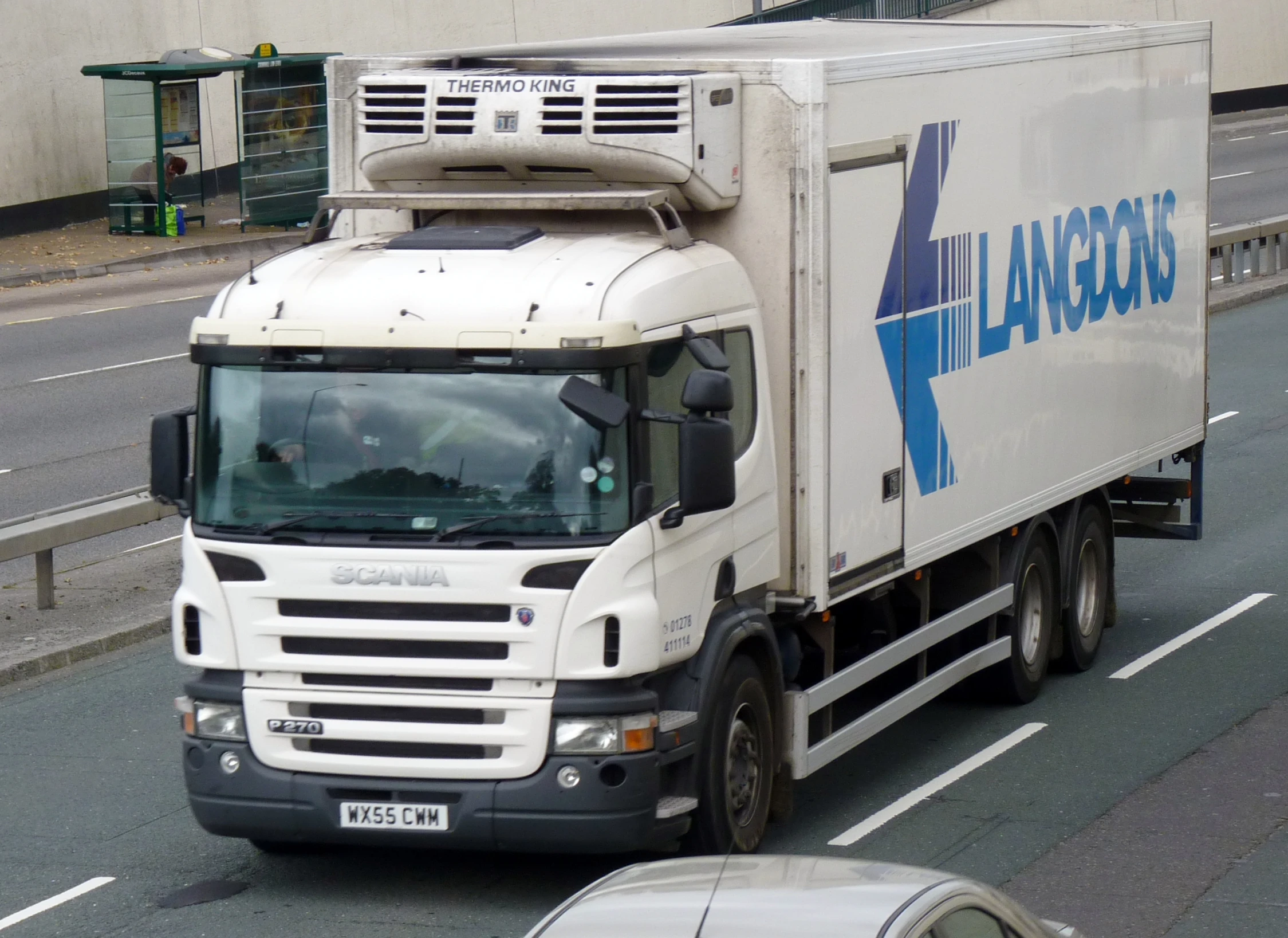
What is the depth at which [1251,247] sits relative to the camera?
29.9 m

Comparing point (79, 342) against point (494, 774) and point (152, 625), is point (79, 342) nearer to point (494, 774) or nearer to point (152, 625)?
point (152, 625)

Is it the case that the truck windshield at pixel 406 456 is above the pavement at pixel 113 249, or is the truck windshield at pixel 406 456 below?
Answer: above

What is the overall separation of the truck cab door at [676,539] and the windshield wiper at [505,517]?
0.87 ft

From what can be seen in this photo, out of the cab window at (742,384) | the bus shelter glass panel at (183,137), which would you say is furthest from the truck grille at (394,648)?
the bus shelter glass panel at (183,137)

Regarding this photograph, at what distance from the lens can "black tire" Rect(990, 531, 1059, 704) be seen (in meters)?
11.2

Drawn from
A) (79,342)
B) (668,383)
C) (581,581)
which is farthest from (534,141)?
(79,342)

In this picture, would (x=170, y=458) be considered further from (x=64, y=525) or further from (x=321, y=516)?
(x=64, y=525)

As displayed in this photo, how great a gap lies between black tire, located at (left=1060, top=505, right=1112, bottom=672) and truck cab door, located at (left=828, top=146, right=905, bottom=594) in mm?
2901

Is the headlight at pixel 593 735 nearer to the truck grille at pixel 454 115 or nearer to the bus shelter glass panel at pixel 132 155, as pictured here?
the truck grille at pixel 454 115

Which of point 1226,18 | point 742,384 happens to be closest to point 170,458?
point 742,384

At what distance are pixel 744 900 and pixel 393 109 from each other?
5265 mm

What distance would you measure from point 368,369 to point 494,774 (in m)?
1.61

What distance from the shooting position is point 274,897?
8320 mm

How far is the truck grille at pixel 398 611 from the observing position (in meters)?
7.66
